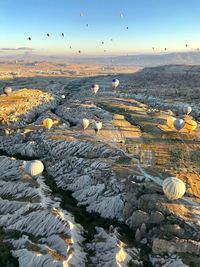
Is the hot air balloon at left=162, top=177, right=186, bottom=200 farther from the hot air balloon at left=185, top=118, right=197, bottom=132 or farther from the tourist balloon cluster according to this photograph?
the hot air balloon at left=185, top=118, right=197, bottom=132

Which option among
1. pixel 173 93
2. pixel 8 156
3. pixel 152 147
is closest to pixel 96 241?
pixel 152 147

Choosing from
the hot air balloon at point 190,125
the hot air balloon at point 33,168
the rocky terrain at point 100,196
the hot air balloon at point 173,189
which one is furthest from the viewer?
the hot air balloon at point 190,125

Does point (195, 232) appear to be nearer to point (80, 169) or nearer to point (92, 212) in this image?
point (92, 212)

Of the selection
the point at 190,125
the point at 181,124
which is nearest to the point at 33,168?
the point at 181,124

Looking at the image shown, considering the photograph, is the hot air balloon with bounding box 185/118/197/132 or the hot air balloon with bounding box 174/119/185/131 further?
the hot air balloon with bounding box 185/118/197/132

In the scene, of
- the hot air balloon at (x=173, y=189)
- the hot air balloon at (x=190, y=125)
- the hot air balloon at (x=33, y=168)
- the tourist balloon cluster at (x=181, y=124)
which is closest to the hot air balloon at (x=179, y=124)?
the tourist balloon cluster at (x=181, y=124)

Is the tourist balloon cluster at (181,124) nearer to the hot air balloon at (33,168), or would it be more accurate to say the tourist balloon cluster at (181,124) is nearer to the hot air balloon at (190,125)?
the hot air balloon at (190,125)

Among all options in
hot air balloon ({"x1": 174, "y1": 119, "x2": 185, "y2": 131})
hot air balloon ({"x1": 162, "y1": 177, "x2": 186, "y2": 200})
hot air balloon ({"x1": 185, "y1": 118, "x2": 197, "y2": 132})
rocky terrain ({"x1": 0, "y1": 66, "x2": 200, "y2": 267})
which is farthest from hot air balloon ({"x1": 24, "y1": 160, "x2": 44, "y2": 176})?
hot air balloon ({"x1": 185, "y1": 118, "x2": 197, "y2": 132})

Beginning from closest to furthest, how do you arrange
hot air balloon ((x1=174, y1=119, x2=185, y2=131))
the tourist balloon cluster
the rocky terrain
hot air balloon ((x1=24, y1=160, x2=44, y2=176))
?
the rocky terrain
hot air balloon ((x1=24, y1=160, x2=44, y2=176))
hot air balloon ((x1=174, y1=119, x2=185, y2=131))
the tourist balloon cluster
